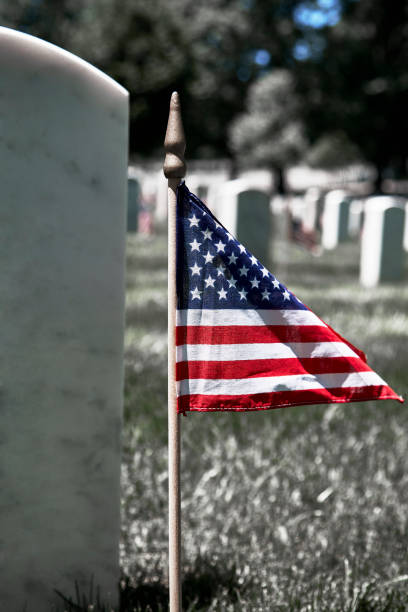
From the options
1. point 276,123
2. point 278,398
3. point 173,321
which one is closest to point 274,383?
point 278,398

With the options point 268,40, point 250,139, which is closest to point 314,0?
point 268,40

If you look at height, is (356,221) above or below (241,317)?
above

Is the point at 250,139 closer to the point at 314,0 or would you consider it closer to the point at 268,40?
the point at 268,40

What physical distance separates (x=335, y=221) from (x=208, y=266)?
A: 41.0 ft

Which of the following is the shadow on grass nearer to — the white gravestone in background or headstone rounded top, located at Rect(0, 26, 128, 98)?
the white gravestone in background

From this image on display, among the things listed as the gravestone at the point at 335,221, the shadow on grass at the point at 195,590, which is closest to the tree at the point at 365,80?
the gravestone at the point at 335,221

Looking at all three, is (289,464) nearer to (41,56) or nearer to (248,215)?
(41,56)

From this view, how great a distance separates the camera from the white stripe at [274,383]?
1585mm

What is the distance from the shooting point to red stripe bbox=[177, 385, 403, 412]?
5.21 feet

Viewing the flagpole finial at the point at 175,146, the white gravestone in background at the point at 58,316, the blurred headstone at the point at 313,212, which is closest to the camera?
the flagpole finial at the point at 175,146

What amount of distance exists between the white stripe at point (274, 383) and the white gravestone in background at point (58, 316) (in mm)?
362

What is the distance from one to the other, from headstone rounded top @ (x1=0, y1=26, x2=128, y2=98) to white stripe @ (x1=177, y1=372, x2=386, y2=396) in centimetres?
80

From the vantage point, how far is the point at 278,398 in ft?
5.39

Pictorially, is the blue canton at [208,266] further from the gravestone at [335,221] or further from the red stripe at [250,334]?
the gravestone at [335,221]
